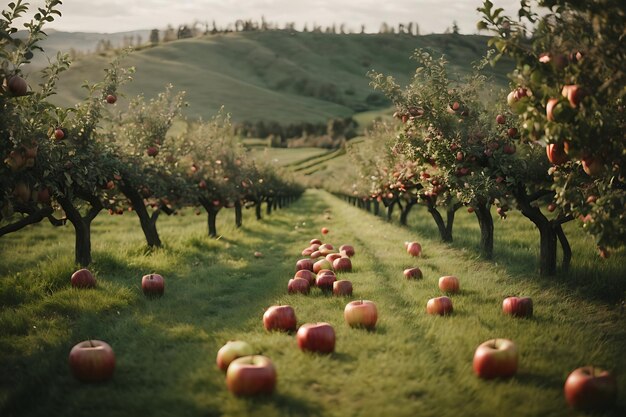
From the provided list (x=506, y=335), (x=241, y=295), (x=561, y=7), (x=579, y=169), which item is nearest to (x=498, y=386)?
(x=506, y=335)

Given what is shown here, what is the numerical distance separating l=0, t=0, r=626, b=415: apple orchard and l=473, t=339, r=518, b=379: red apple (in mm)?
16

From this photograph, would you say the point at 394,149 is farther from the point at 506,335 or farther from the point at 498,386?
the point at 498,386

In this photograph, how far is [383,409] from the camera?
4.93 meters

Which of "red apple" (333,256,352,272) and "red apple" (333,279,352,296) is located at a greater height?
"red apple" (333,279,352,296)

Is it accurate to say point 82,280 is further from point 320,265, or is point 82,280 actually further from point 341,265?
point 341,265

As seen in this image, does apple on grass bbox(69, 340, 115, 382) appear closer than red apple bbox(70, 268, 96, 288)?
Yes

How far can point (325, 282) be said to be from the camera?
384 inches

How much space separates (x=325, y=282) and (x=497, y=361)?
15.4 feet

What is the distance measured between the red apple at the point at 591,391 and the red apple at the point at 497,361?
0.66m

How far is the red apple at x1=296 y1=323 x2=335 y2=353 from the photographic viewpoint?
20.2 ft

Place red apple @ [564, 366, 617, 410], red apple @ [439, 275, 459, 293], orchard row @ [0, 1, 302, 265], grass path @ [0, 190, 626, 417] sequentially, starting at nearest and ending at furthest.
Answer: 1. red apple @ [564, 366, 617, 410]
2. grass path @ [0, 190, 626, 417]
3. orchard row @ [0, 1, 302, 265]
4. red apple @ [439, 275, 459, 293]

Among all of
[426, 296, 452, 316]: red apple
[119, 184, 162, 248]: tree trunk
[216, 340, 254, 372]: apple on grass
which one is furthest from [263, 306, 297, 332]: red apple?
[119, 184, 162, 248]: tree trunk

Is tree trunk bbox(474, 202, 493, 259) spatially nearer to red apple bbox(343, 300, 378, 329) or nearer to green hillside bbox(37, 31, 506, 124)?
red apple bbox(343, 300, 378, 329)

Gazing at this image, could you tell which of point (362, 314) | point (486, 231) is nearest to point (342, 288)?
point (362, 314)
